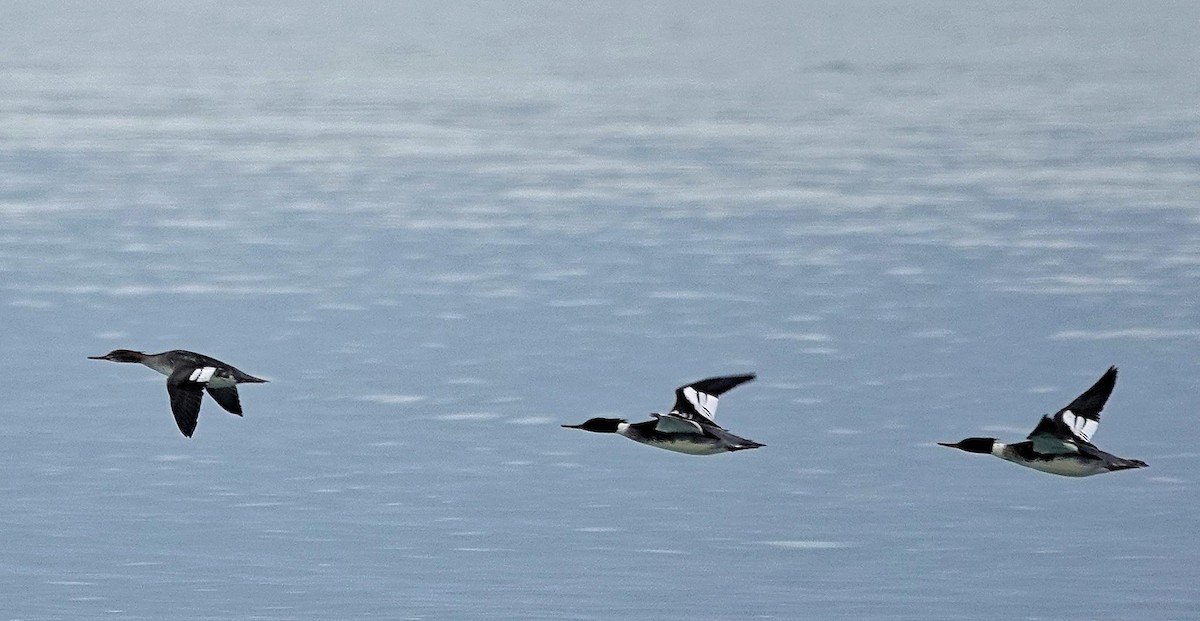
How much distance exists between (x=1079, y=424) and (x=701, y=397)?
79.4 inches

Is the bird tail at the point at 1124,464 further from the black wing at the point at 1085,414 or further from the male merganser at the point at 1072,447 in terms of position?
the black wing at the point at 1085,414

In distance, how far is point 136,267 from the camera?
18625 mm

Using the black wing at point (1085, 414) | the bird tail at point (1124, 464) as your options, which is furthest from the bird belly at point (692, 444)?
the bird tail at point (1124, 464)

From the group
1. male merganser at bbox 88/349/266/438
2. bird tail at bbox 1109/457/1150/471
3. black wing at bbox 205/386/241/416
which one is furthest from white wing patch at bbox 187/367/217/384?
bird tail at bbox 1109/457/1150/471

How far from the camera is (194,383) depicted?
12.7 meters

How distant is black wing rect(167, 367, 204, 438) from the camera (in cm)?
1248

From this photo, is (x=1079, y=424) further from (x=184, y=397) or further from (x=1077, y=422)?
(x=184, y=397)

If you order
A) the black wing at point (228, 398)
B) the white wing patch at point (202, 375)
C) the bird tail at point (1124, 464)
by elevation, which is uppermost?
the white wing patch at point (202, 375)

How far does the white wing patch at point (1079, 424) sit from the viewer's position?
11438 mm

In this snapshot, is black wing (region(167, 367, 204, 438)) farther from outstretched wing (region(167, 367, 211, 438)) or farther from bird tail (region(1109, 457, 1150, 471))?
bird tail (region(1109, 457, 1150, 471))

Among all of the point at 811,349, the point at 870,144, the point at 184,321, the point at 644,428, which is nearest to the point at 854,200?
the point at 870,144

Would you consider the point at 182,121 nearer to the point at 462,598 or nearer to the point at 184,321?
the point at 184,321

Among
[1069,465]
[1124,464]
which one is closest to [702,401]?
[1069,465]

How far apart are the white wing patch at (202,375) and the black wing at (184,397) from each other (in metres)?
0.02
